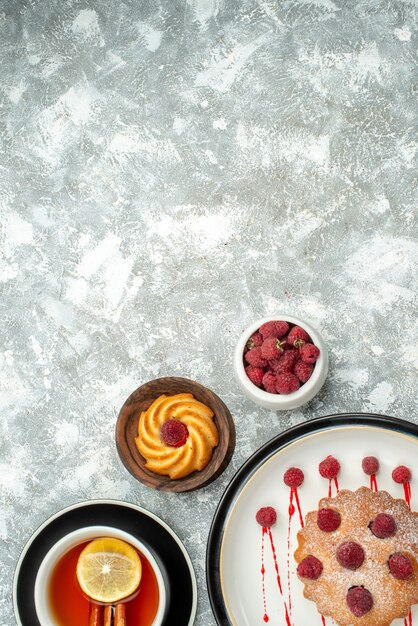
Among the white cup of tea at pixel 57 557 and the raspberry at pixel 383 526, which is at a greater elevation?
the white cup of tea at pixel 57 557

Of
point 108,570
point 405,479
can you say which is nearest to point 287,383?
point 405,479

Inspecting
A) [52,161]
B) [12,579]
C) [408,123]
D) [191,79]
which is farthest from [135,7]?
[12,579]

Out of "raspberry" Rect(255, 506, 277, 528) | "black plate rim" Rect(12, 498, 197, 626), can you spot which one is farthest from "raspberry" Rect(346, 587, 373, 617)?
"black plate rim" Rect(12, 498, 197, 626)

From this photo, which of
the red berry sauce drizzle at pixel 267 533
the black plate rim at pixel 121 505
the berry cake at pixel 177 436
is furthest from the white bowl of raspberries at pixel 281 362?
the black plate rim at pixel 121 505

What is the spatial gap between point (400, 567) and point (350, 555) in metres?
0.10

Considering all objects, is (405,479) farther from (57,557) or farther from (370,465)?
(57,557)

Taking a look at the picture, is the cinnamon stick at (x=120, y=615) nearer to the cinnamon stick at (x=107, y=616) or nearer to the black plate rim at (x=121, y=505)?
the cinnamon stick at (x=107, y=616)

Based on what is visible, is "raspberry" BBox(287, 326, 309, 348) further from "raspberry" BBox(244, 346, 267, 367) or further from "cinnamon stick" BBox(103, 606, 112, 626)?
"cinnamon stick" BBox(103, 606, 112, 626)

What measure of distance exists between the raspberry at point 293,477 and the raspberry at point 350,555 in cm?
16

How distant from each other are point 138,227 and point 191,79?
0.39 meters

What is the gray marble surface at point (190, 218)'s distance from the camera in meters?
1.82

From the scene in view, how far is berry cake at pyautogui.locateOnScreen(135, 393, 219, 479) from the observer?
1.69 m

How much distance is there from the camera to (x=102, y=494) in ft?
6.05

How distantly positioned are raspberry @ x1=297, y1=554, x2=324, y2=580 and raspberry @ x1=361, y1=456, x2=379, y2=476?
217mm
